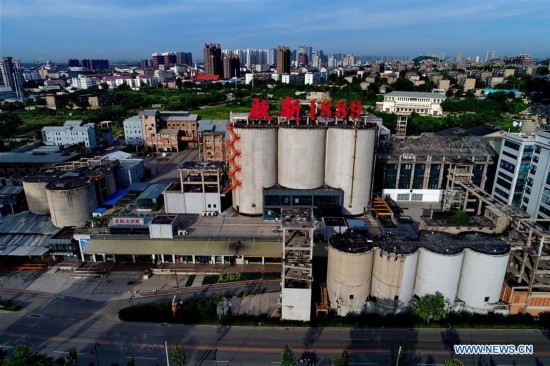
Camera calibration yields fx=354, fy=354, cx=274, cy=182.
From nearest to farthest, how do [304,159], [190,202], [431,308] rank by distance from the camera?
1. [431,308]
2. [304,159]
3. [190,202]

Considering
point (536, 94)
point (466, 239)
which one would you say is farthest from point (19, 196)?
point (536, 94)

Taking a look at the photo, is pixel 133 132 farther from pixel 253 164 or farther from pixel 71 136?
pixel 253 164

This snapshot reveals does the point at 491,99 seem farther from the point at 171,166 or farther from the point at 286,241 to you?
the point at 286,241

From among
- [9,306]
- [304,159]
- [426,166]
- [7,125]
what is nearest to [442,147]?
[426,166]

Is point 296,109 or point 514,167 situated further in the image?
point 514,167

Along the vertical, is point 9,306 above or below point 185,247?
below

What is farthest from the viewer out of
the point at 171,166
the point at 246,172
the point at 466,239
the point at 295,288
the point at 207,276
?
the point at 171,166

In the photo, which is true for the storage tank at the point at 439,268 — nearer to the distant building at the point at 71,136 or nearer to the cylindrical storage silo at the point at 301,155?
the cylindrical storage silo at the point at 301,155
